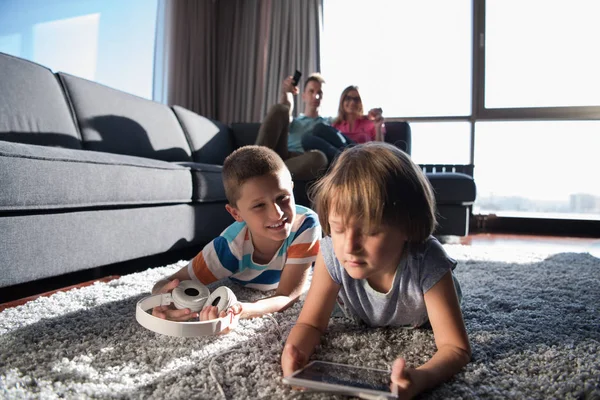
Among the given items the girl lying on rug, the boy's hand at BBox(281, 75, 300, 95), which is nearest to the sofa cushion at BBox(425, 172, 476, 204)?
the boy's hand at BBox(281, 75, 300, 95)

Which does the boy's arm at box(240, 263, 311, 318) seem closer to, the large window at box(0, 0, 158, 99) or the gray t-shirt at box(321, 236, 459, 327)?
the gray t-shirt at box(321, 236, 459, 327)

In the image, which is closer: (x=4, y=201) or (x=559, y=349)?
(x=559, y=349)

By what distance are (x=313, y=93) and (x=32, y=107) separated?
154 centimetres

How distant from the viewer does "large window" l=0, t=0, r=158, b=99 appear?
2.68m

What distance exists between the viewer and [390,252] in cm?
67

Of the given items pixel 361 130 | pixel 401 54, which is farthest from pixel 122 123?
pixel 401 54

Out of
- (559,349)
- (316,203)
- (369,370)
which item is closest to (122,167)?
(316,203)

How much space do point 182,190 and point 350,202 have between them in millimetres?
1205

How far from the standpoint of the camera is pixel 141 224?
1.52 m

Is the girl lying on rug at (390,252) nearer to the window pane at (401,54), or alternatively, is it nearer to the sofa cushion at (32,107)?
the sofa cushion at (32,107)

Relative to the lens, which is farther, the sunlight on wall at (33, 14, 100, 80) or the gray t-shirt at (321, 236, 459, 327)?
the sunlight on wall at (33, 14, 100, 80)

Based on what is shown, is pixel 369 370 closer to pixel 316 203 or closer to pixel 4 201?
pixel 316 203

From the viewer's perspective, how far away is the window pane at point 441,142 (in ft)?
12.1

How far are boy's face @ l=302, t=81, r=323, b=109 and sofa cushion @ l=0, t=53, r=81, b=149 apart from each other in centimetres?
136
